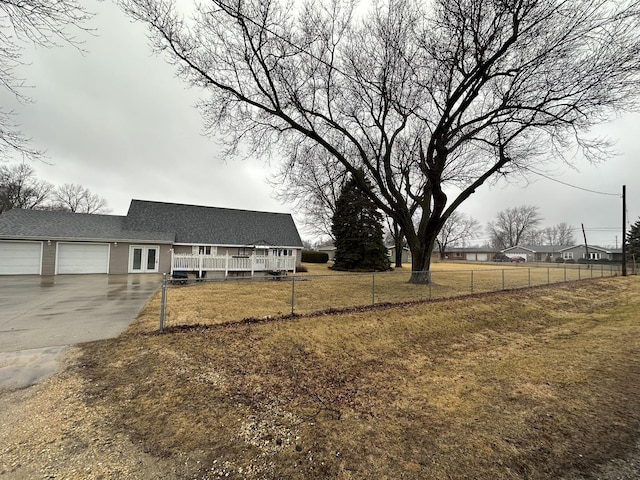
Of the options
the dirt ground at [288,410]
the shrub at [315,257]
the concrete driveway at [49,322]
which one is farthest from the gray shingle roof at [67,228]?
the dirt ground at [288,410]

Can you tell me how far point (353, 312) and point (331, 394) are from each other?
4010 millimetres

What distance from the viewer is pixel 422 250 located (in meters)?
14.6

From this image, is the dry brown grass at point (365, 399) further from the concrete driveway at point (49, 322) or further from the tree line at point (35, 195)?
the tree line at point (35, 195)

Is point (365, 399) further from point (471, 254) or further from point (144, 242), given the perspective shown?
point (471, 254)

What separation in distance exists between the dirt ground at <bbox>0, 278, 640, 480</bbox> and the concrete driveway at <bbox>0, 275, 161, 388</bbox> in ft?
1.38

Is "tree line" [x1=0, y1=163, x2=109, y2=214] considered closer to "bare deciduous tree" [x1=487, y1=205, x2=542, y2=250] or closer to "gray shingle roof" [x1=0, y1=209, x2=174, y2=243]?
"gray shingle roof" [x1=0, y1=209, x2=174, y2=243]

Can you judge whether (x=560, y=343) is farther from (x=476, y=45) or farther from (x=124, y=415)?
(x=476, y=45)

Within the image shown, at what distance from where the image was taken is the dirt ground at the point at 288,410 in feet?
8.07

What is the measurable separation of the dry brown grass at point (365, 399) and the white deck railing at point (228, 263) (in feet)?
28.2

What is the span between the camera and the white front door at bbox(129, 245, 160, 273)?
60.6 ft

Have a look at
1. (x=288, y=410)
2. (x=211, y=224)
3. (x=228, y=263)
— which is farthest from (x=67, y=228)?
(x=288, y=410)

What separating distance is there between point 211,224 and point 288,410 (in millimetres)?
21260

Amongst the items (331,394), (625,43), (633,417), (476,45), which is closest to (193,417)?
(331,394)

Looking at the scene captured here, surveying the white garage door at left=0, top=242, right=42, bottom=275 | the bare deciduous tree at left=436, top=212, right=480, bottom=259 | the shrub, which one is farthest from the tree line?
the bare deciduous tree at left=436, top=212, right=480, bottom=259
